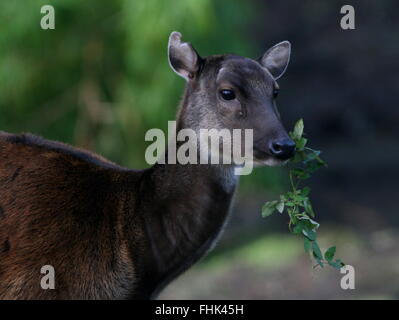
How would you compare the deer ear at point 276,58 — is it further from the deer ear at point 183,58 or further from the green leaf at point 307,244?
the green leaf at point 307,244

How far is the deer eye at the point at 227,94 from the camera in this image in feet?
15.3

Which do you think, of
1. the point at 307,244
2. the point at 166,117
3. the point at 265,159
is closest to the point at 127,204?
the point at 265,159

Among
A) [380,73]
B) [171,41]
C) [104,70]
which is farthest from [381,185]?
[171,41]

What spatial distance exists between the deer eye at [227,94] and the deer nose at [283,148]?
403mm

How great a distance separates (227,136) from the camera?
15.1 ft

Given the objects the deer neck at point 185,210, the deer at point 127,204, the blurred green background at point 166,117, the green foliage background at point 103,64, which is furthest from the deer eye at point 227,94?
the green foliage background at point 103,64

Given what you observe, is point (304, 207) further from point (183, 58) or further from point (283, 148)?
point (183, 58)

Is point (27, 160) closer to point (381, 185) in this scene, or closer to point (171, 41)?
point (171, 41)

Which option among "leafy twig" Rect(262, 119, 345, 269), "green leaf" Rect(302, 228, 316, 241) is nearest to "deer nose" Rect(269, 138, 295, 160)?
"leafy twig" Rect(262, 119, 345, 269)

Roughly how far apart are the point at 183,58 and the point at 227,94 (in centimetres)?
39

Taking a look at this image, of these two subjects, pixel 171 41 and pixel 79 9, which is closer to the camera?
pixel 171 41

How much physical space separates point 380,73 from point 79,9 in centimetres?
632

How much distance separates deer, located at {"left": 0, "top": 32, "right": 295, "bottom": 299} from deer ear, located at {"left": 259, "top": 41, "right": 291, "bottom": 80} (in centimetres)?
32

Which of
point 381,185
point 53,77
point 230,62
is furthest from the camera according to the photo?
point 381,185
